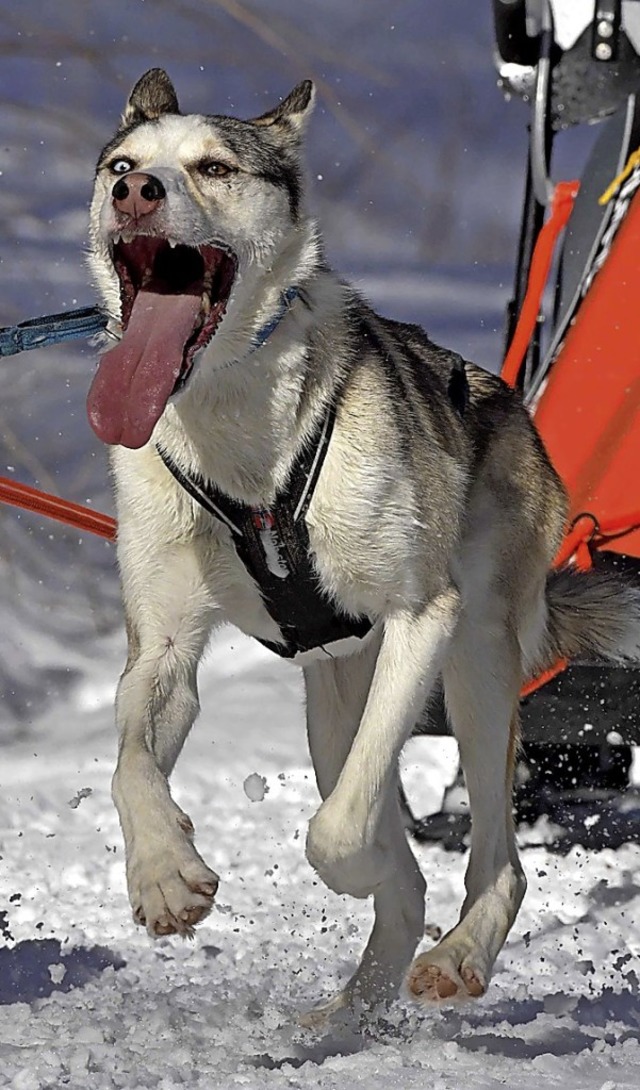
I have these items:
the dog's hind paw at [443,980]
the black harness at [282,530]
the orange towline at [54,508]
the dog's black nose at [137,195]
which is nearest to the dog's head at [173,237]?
the dog's black nose at [137,195]

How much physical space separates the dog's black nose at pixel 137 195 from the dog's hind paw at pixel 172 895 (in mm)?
919

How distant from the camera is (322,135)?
11.2 metres

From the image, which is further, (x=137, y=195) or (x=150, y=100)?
(x=150, y=100)

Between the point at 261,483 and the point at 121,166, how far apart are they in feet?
1.76

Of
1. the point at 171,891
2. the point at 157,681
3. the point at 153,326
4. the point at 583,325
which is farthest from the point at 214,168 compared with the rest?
the point at 583,325

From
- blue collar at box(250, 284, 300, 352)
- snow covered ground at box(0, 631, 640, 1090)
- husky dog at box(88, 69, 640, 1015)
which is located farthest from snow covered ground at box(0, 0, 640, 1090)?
blue collar at box(250, 284, 300, 352)

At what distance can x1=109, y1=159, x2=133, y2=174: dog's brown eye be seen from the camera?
8.23 ft

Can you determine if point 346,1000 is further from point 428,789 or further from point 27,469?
point 27,469

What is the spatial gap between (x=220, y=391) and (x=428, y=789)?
208 centimetres

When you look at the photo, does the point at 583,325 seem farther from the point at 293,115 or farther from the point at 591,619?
the point at 293,115

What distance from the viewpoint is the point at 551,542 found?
10.3ft

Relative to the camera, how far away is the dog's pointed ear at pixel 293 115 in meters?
2.75

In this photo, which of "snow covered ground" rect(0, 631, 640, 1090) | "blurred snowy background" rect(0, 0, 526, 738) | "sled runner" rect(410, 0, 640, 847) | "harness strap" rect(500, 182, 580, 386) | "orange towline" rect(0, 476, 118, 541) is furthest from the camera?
"blurred snowy background" rect(0, 0, 526, 738)

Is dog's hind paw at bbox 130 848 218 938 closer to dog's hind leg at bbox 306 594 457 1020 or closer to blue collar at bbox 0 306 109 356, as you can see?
dog's hind leg at bbox 306 594 457 1020
